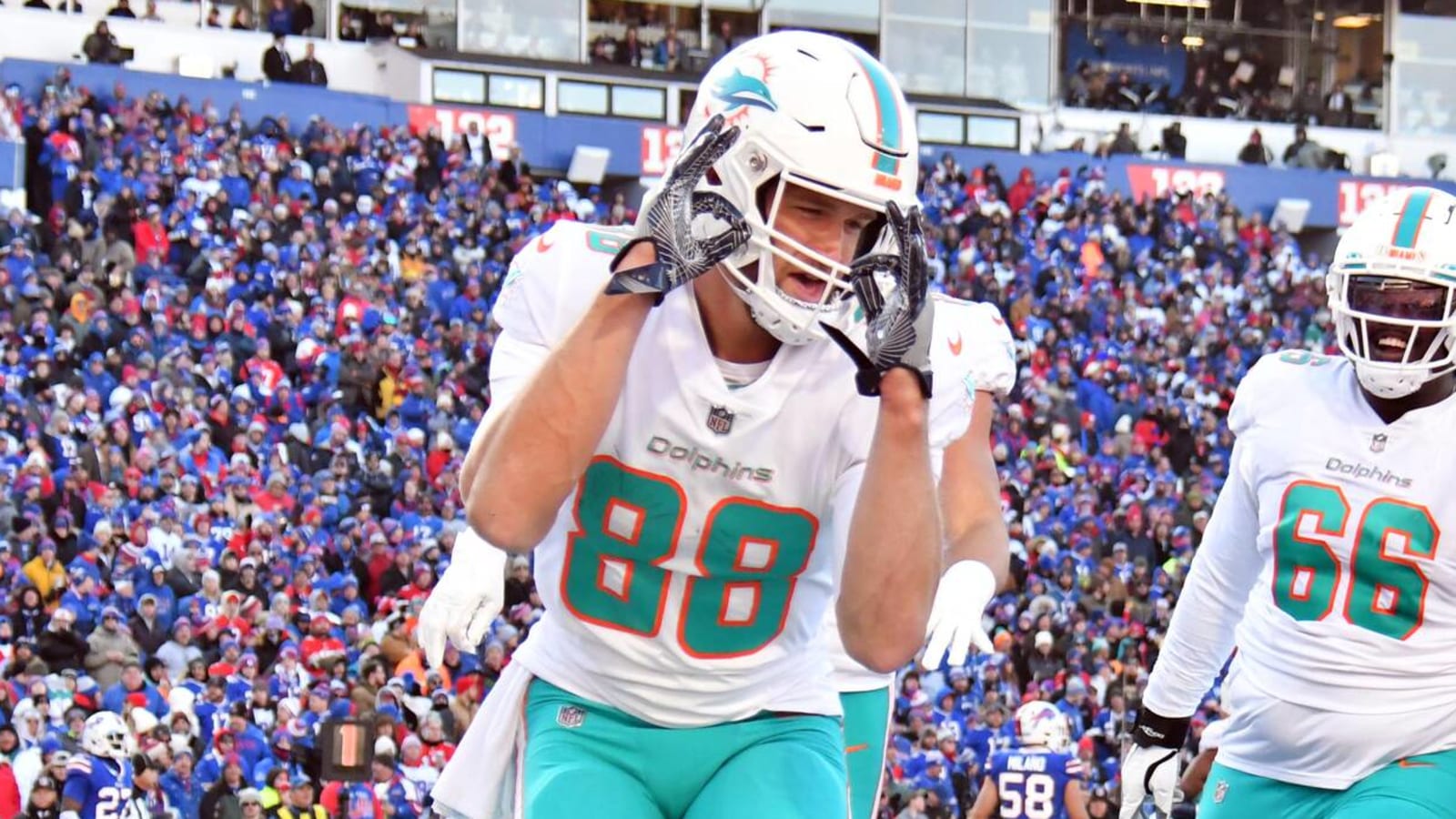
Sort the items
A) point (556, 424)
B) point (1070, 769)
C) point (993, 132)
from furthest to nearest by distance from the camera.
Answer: point (993, 132)
point (1070, 769)
point (556, 424)

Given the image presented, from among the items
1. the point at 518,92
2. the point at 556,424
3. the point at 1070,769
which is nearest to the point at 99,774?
the point at 1070,769

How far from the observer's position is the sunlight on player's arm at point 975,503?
4.94 m

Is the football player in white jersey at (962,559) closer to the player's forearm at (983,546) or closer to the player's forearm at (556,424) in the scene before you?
the player's forearm at (983,546)

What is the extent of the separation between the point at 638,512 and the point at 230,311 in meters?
14.0

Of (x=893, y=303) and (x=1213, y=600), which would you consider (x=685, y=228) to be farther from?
(x=1213, y=600)

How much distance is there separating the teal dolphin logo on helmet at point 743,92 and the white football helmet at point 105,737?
8217 mm

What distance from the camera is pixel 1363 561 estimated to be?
5.47 meters

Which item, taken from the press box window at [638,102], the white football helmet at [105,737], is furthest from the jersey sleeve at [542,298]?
the press box window at [638,102]

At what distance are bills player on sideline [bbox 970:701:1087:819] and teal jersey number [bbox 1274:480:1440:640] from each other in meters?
4.87

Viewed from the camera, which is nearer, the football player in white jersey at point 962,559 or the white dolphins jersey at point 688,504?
the white dolphins jersey at point 688,504

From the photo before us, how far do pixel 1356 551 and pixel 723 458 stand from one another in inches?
90.5

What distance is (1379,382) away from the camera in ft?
18.2

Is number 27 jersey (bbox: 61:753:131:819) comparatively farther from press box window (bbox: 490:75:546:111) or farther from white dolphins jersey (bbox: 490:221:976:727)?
press box window (bbox: 490:75:546:111)

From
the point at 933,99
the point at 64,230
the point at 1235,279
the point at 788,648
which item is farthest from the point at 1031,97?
the point at 788,648
